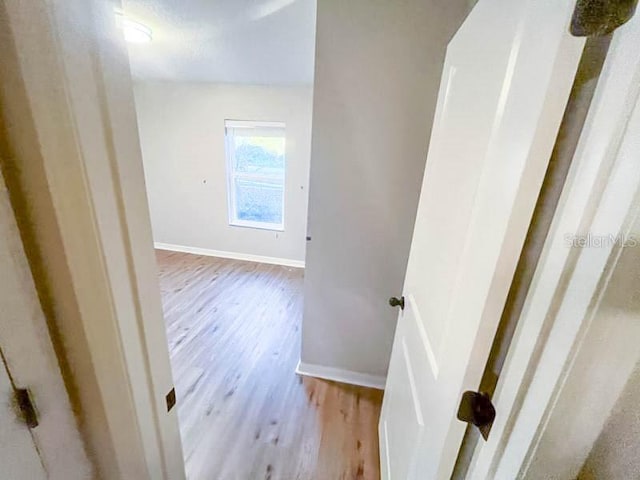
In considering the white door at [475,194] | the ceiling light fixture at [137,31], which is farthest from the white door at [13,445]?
the ceiling light fixture at [137,31]

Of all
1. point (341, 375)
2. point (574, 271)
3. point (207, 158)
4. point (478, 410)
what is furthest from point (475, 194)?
point (207, 158)

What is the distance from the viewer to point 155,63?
9.48ft

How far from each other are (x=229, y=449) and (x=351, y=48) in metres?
2.19

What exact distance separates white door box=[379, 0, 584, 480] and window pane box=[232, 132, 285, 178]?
279cm

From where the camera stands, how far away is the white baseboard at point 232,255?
3837 mm

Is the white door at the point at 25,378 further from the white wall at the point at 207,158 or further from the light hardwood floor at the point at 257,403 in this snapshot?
the white wall at the point at 207,158

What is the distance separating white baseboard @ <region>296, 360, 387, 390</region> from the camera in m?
1.91

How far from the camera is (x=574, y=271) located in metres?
0.37

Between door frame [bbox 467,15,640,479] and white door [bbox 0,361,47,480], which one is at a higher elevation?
door frame [bbox 467,15,640,479]

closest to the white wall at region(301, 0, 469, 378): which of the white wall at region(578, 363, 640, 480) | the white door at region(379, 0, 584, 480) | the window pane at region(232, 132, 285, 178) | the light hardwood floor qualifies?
the light hardwood floor

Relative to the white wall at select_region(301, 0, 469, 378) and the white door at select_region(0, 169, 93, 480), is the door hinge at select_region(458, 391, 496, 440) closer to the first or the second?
the white door at select_region(0, 169, 93, 480)

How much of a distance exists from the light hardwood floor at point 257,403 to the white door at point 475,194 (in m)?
0.63

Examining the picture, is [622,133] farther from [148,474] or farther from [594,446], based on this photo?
[148,474]

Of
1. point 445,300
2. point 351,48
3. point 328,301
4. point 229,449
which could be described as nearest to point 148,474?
point 445,300
